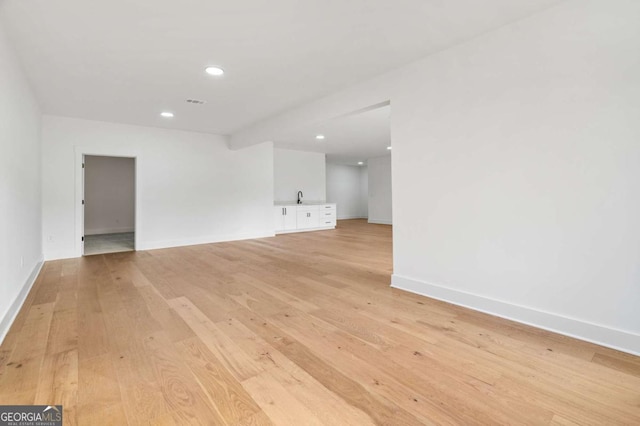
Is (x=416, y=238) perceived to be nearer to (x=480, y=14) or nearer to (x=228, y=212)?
(x=480, y=14)

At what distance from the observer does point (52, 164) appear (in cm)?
512

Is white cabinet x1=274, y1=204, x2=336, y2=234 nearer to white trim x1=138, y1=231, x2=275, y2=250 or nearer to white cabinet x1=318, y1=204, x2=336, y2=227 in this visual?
white cabinet x1=318, y1=204, x2=336, y2=227

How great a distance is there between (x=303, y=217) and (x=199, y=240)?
9.97ft

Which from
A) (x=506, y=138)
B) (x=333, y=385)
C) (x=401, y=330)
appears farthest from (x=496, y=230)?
(x=333, y=385)

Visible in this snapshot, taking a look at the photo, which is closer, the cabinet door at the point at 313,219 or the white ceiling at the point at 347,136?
the white ceiling at the point at 347,136

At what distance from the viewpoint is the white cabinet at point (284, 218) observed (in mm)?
8135

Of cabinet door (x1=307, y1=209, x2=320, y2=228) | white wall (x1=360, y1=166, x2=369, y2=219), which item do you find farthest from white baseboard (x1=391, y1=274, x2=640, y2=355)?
white wall (x1=360, y1=166, x2=369, y2=219)

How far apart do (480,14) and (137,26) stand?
9.05ft

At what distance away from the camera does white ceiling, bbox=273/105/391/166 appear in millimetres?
5512

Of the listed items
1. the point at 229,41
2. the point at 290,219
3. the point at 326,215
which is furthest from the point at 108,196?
the point at 229,41

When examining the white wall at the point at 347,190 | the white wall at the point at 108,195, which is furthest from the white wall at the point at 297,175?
the white wall at the point at 108,195

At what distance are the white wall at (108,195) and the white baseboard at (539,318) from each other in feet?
31.1

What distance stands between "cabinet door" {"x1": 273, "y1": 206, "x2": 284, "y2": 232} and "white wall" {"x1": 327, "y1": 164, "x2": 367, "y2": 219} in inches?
187

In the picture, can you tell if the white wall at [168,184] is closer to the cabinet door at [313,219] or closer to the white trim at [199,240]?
the white trim at [199,240]
